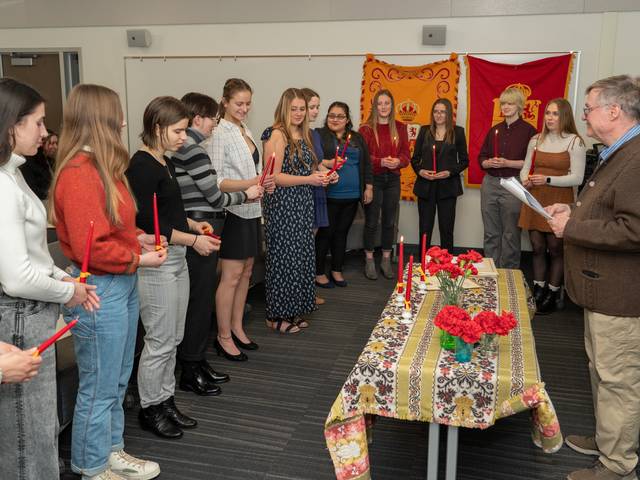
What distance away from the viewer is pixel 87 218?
186cm

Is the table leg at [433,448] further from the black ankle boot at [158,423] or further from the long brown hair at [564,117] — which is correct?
the long brown hair at [564,117]

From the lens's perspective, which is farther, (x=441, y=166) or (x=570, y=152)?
(x=441, y=166)

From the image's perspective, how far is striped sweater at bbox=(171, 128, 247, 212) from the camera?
2.72m

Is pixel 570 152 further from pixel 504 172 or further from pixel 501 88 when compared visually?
pixel 501 88

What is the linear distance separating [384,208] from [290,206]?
1765 mm

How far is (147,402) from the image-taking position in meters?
2.62

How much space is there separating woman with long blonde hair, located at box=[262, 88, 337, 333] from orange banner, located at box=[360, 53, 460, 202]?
8.01 ft

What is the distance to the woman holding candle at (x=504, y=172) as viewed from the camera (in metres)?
4.52

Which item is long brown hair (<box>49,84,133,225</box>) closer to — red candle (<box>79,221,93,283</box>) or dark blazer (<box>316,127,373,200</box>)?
red candle (<box>79,221,93,283</box>)

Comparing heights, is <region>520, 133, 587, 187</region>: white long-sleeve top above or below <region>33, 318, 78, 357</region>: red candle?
above

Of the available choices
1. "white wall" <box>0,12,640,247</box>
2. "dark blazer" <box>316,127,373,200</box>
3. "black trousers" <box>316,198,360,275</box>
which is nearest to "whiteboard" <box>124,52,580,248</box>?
"white wall" <box>0,12,640,247</box>

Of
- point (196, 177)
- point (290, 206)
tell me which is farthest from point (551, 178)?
point (196, 177)

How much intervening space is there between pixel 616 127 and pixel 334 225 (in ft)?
8.99

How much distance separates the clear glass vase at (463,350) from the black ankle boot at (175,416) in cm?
128
